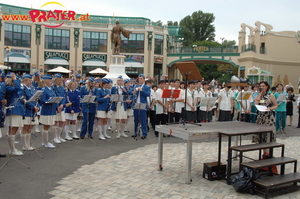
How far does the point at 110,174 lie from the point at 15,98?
130 inches

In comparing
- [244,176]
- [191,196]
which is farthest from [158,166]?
[244,176]

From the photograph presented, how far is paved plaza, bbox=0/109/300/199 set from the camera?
17.6 ft

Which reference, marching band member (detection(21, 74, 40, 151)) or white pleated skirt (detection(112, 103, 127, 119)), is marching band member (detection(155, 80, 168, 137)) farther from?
marching band member (detection(21, 74, 40, 151))

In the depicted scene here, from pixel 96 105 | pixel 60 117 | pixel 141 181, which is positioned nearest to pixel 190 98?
pixel 96 105

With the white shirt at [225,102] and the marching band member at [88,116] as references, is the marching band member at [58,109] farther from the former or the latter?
the white shirt at [225,102]

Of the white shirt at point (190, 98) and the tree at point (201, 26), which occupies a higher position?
the tree at point (201, 26)

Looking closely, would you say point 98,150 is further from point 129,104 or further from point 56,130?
point 129,104

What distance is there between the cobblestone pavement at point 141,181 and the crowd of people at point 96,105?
1.31 m

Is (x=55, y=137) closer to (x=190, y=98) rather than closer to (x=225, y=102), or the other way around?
(x=190, y=98)

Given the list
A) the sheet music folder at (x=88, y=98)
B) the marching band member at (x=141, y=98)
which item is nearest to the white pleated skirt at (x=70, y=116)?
the sheet music folder at (x=88, y=98)

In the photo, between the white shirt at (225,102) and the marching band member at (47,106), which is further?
the white shirt at (225,102)

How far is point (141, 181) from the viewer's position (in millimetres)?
6012

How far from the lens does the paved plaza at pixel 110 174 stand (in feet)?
17.6

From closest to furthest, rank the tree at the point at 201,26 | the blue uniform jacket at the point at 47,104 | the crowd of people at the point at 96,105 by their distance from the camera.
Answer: the crowd of people at the point at 96,105, the blue uniform jacket at the point at 47,104, the tree at the point at 201,26
